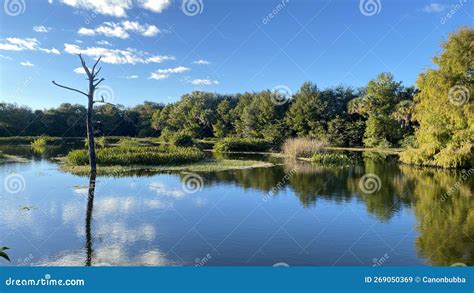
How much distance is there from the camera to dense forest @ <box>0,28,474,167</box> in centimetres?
2247

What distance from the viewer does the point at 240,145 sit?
3850 cm

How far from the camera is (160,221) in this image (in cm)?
965

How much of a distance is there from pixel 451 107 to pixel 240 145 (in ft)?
65.2

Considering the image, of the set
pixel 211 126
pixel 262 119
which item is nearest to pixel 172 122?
pixel 211 126

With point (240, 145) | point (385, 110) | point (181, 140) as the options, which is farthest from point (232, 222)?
point (385, 110)

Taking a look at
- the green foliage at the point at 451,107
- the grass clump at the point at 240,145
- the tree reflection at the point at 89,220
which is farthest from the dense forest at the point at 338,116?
the tree reflection at the point at 89,220

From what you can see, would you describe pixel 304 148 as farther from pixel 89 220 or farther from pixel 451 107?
pixel 89 220

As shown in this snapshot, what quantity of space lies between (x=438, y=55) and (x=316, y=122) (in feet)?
79.8

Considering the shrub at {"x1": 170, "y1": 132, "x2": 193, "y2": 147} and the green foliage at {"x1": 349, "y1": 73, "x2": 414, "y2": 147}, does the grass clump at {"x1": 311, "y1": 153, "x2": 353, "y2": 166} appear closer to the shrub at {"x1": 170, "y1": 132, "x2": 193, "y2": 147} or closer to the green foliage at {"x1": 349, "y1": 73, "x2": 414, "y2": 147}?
the shrub at {"x1": 170, "y1": 132, "x2": 193, "y2": 147}

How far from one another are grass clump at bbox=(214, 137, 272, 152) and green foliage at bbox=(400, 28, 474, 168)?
55.5ft

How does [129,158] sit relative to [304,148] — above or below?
below

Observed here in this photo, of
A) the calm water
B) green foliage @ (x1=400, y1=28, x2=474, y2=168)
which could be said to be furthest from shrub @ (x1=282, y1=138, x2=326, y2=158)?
the calm water

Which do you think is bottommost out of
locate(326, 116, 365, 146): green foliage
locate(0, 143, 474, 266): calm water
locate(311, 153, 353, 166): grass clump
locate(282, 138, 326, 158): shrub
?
locate(0, 143, 474, 266): calm water

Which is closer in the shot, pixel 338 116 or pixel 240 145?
pixel 240 145
